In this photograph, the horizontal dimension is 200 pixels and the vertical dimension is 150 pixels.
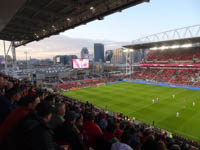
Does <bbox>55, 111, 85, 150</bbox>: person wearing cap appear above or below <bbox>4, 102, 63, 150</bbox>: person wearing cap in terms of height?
below

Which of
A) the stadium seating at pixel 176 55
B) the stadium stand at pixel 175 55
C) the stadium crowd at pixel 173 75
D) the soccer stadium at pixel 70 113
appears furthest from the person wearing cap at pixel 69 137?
the stadium seating at pixel 176 55

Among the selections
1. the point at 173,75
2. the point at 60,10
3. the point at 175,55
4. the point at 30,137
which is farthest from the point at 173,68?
the point at 30,137

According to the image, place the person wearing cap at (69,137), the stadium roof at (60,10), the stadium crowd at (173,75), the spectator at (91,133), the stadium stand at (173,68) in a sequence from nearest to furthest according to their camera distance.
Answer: the person wearing cap at (69,137) → the spectator at (91,133) → the stadium roof at (60,10) → the stadium crowd at (173,75) → the stadium stand at (173,68)

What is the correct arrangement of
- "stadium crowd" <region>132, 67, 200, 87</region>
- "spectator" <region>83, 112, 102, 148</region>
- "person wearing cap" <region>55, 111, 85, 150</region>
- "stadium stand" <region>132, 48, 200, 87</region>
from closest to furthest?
"person wearing cap" <region>55, 111, 85, 150</region> → "spectator" <region>83, 112, 102, 148</region> → "stadium crowd" <region>132, 67, 200, 87</region> → "stadium stand" <region>132, 48, 200, 87</region>

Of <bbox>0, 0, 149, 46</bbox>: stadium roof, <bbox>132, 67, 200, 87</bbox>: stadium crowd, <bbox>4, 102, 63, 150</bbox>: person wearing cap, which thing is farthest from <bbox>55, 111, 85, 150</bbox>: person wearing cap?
<bbox>132, 67, 200, 87</bbox>: stadium crowd

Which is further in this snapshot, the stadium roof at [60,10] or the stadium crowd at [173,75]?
Result: the stadium crowd at [173,75]

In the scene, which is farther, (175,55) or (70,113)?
(175,55)

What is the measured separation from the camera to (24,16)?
28.9 ft

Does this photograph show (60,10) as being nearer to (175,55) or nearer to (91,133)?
(91,133)

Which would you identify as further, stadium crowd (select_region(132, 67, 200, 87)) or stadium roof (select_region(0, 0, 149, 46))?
stadium crowd (select_region(132, 67, 200, 87))

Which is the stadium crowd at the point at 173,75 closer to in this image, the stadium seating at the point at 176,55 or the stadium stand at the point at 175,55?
the stadium stand at the point at 175,55

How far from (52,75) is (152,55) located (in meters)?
40.8

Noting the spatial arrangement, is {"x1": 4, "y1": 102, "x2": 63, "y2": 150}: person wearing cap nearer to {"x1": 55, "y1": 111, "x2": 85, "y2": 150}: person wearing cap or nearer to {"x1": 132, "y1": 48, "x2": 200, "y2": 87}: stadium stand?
{"x1": 55, "y1": 111, "x2": 85, "y2": 150}: person wearing cap

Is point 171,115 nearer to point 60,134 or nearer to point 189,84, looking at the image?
point 60,134
